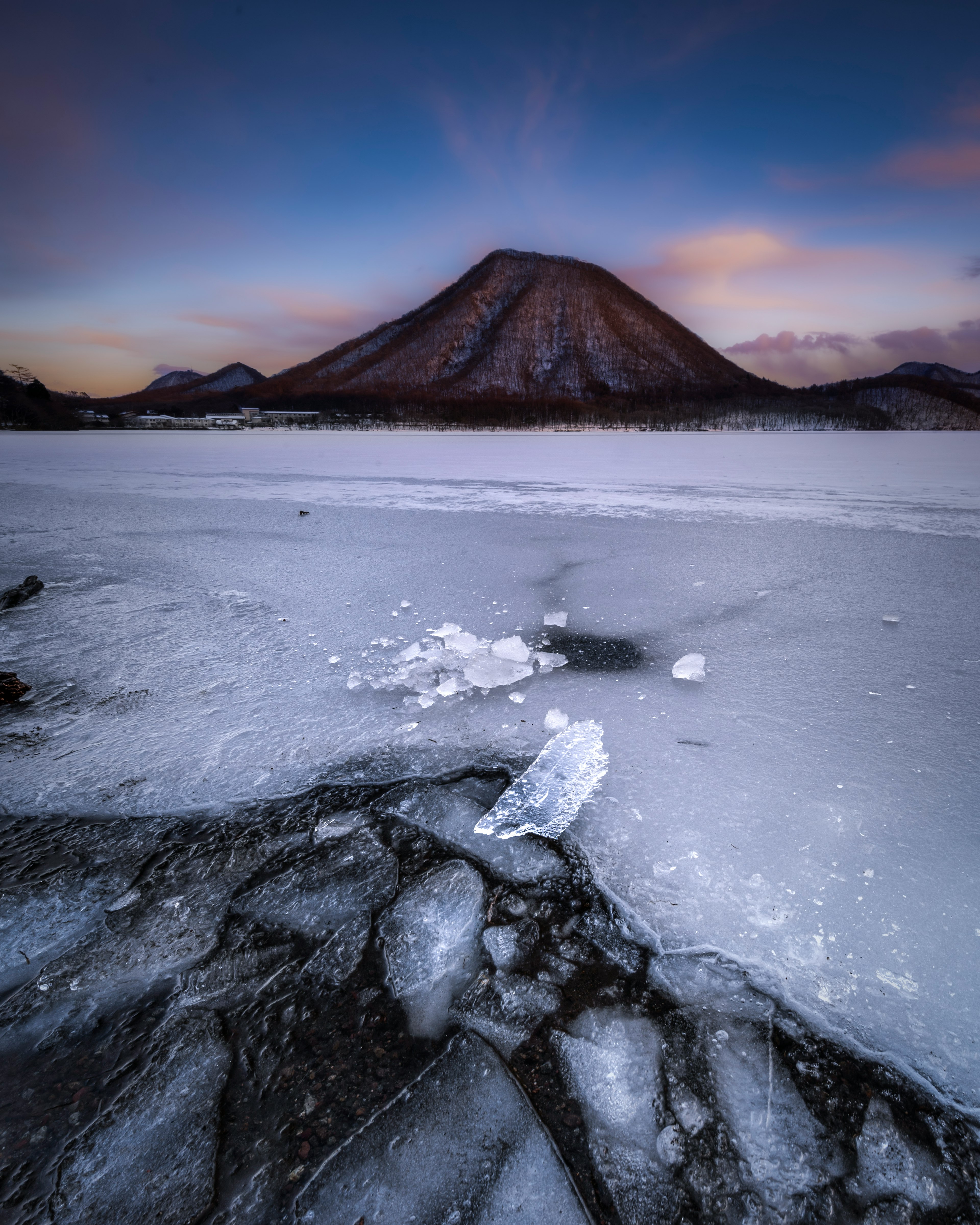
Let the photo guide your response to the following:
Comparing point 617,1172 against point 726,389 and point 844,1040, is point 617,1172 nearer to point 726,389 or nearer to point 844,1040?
point 844,1040

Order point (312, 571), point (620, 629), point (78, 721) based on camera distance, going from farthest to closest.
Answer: point (312, 571)
point (620, 629)
point (78, 721)

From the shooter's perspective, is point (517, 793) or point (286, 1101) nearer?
point (286, 1101)

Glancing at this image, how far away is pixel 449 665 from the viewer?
263cm

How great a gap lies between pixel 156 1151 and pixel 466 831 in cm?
91

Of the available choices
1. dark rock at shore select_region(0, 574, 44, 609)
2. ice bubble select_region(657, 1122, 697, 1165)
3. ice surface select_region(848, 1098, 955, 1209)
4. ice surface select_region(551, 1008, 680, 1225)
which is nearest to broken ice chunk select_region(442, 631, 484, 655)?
ice surface select_region(551, 1008, 680, 1225)

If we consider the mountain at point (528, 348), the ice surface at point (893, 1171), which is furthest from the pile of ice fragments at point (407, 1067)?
the mountain at point (528, 348)

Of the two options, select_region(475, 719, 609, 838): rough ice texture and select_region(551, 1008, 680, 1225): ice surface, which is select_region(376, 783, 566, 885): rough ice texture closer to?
select_region(475, 719, 609, 838): rough ice texture

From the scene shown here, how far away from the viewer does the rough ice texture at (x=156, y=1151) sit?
2.83ft

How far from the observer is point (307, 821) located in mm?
1685

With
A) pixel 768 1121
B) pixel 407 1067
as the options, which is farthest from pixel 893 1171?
pixel 407 1067

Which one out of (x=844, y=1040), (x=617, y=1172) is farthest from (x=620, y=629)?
(x=617, y=1172)

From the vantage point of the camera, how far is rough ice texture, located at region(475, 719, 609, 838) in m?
1.66

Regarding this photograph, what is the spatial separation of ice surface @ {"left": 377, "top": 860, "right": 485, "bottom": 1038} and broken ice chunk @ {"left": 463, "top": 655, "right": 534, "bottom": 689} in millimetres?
1031

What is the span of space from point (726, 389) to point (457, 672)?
426 ft
